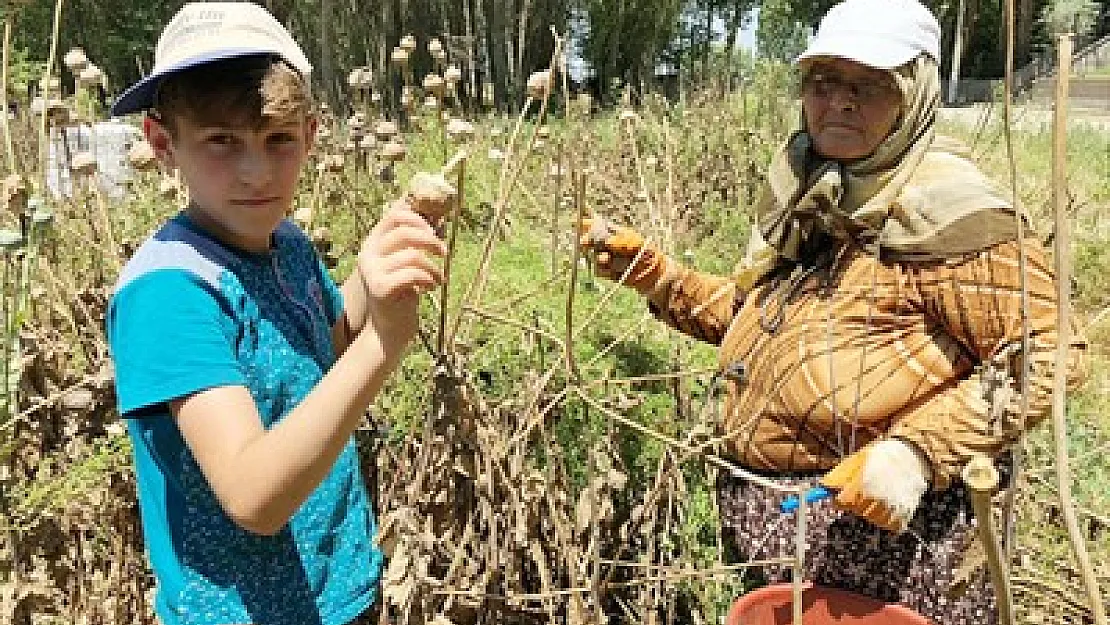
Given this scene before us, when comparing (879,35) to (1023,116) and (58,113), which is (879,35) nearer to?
(58,113)

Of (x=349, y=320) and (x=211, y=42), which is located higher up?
(x=211, y=42)

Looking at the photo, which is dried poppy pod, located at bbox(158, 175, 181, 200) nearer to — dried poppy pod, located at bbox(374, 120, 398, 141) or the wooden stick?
dried poppy pod, located at bbox(374, 120, 398, 141)

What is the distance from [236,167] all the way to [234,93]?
0.22ft

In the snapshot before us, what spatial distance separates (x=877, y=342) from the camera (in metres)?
1.37

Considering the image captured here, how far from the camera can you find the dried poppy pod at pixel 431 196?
0.82 metres

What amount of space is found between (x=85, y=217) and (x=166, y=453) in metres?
1.19

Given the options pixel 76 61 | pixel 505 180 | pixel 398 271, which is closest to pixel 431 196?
pixel 398 271

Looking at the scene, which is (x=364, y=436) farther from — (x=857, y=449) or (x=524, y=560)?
(x=857, y=449)

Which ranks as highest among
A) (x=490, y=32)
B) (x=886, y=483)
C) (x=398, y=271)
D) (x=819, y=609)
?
(x=490, y=32)

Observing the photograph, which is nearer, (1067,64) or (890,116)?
(1067,64)

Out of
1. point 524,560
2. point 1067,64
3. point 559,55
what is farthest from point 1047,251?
point 1067,64

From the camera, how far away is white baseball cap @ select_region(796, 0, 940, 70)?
4.43ft

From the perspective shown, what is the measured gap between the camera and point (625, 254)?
1.71 m

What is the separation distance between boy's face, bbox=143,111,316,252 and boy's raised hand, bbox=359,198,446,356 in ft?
0.63
